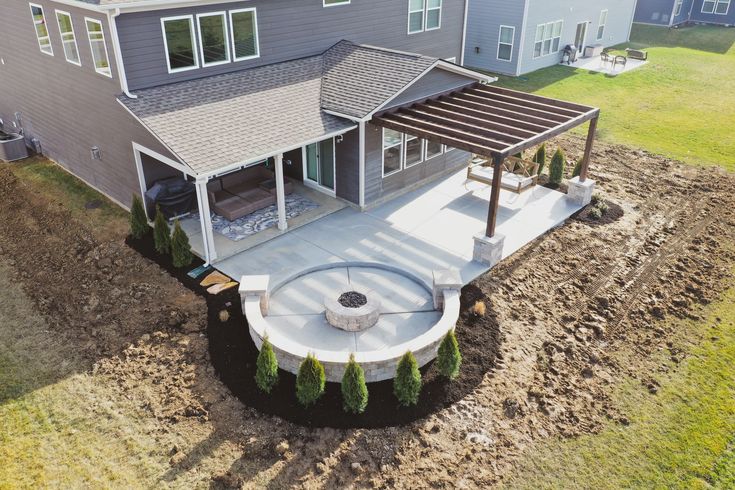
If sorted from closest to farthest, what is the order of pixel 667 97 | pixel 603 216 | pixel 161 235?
pixel 161 235 < pixel 603 216 < pixel 667 97

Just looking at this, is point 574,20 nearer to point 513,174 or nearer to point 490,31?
point 490,31

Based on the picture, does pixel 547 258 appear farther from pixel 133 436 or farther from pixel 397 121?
pixel 133 436

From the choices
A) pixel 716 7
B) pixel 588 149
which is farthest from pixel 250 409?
pixel 716 7

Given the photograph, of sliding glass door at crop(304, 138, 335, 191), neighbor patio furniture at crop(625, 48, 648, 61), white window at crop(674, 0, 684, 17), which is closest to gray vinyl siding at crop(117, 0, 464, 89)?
sliding glass door at crop(304, 138, 335, 191)

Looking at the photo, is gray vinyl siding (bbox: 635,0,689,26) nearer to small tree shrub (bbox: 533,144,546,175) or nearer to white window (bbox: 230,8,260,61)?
small tree shrub (bbox: 533,144,546,175)

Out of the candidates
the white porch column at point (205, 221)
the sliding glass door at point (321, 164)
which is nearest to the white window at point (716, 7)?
the sliding glass door at point (321, 164)

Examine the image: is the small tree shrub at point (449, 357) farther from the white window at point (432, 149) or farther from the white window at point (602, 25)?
the white window at point (602, 25)
